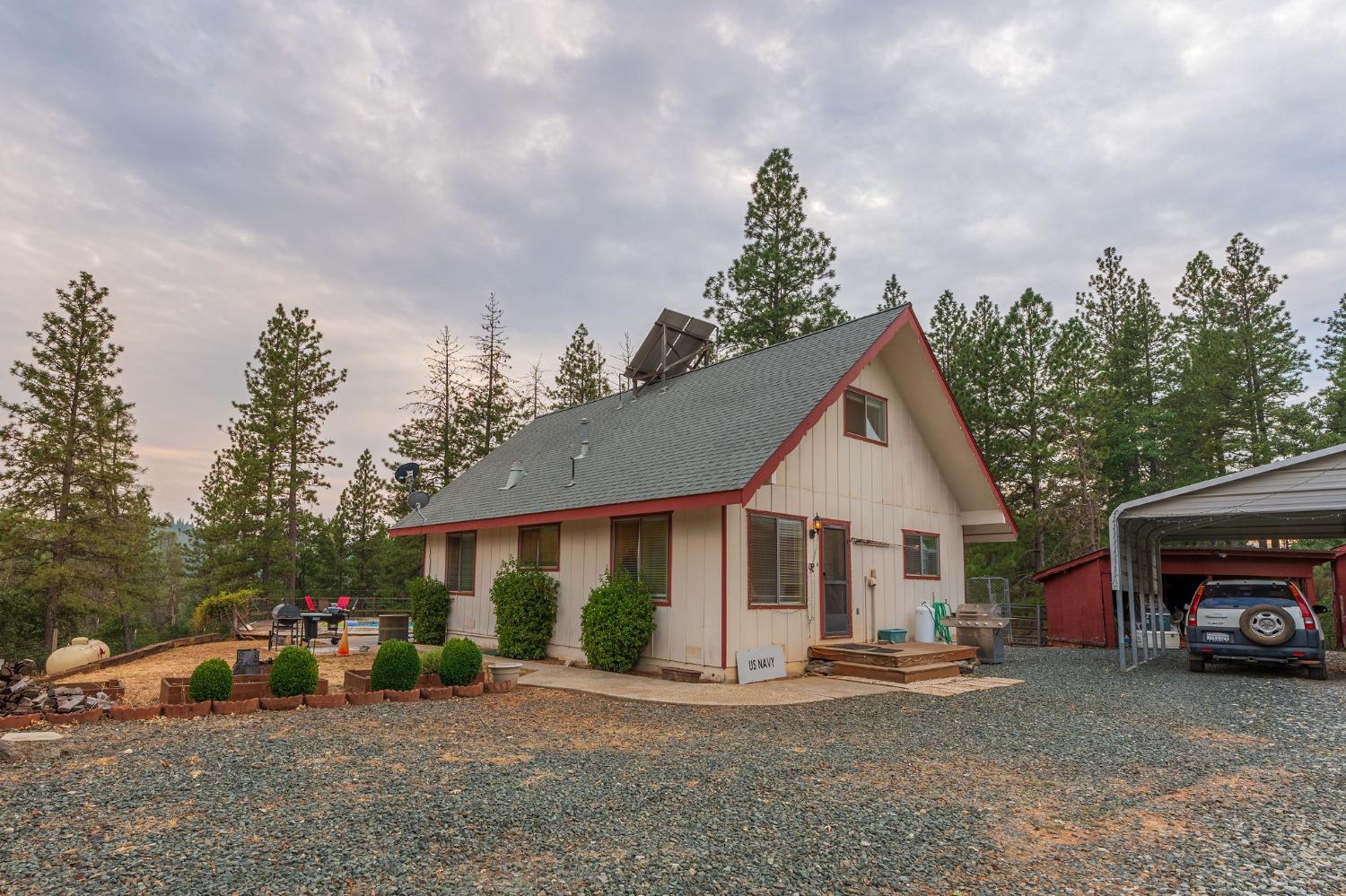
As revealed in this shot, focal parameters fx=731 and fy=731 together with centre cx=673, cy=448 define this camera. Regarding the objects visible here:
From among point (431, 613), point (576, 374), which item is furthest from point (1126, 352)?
point (431, 613)

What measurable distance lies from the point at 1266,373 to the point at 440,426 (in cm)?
3118

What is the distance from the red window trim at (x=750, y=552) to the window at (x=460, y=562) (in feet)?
22.0

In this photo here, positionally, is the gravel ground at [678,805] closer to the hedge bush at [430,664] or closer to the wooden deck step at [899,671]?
the hedge bush at [430,664]

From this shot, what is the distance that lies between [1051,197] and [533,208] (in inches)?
429

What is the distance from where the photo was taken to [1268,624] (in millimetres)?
10266

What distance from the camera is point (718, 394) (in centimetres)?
1316

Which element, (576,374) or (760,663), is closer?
(760,663)

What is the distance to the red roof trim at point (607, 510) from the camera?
9.12 metres

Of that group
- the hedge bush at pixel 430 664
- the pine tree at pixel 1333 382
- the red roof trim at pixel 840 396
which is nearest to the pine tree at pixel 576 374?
the red roof trim at pixel 840 396

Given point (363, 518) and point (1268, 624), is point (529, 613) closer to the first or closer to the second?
point (1268, 624)

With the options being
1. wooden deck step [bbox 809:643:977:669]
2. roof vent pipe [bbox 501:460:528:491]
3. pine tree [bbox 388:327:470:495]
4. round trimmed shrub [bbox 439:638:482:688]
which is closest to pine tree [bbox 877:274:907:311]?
pine tree [bbox 388:327:470:495]

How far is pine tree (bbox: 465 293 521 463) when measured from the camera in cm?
2927

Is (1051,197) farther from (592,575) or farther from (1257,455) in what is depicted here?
(1257,455)

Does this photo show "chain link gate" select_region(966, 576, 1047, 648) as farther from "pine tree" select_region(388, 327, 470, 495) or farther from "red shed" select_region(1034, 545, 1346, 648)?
"pine tree" select_region(388, 327, 470, 495)
